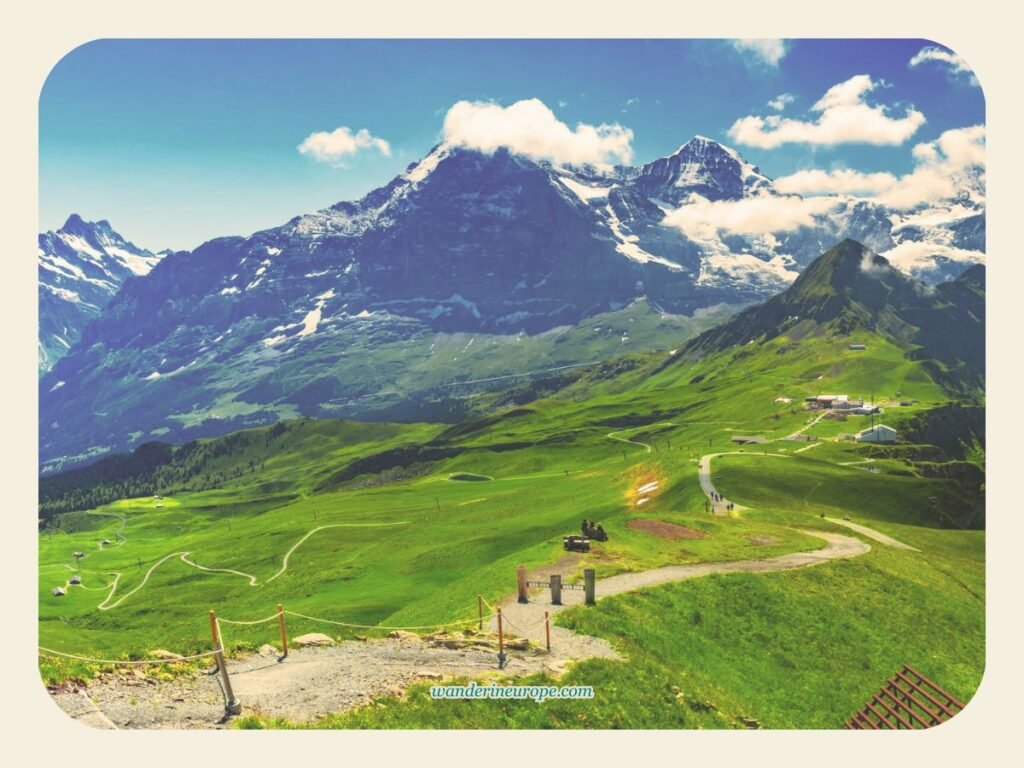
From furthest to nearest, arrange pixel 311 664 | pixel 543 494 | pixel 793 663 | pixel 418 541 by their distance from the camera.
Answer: pixel 543 494, pixel 418 541, pixel 793 663, pixel 311 664

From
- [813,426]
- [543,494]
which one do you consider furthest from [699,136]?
[813,426]

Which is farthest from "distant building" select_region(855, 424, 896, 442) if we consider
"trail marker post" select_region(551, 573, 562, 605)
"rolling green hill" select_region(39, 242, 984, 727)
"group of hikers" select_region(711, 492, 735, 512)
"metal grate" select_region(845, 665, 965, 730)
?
"trail marker post" select_region(551, 573, 562, 605)

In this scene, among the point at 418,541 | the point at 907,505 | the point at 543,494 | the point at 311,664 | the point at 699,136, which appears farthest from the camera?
the point at 543,494

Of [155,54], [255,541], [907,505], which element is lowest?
[255,541]

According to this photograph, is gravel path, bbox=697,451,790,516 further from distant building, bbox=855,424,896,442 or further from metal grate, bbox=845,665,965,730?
distant building, bbox=855,424,896,442

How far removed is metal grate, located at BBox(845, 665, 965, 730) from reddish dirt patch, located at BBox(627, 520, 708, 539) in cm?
2070

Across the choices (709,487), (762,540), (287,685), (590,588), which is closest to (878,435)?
(709,487)

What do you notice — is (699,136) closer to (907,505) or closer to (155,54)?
(155,54)

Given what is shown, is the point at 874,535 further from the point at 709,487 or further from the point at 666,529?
the point at 666,529

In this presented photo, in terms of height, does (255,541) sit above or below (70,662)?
below

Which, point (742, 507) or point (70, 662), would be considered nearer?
point (70, 662)

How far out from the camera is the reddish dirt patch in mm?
60725

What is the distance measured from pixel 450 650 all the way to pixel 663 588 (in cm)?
1407
